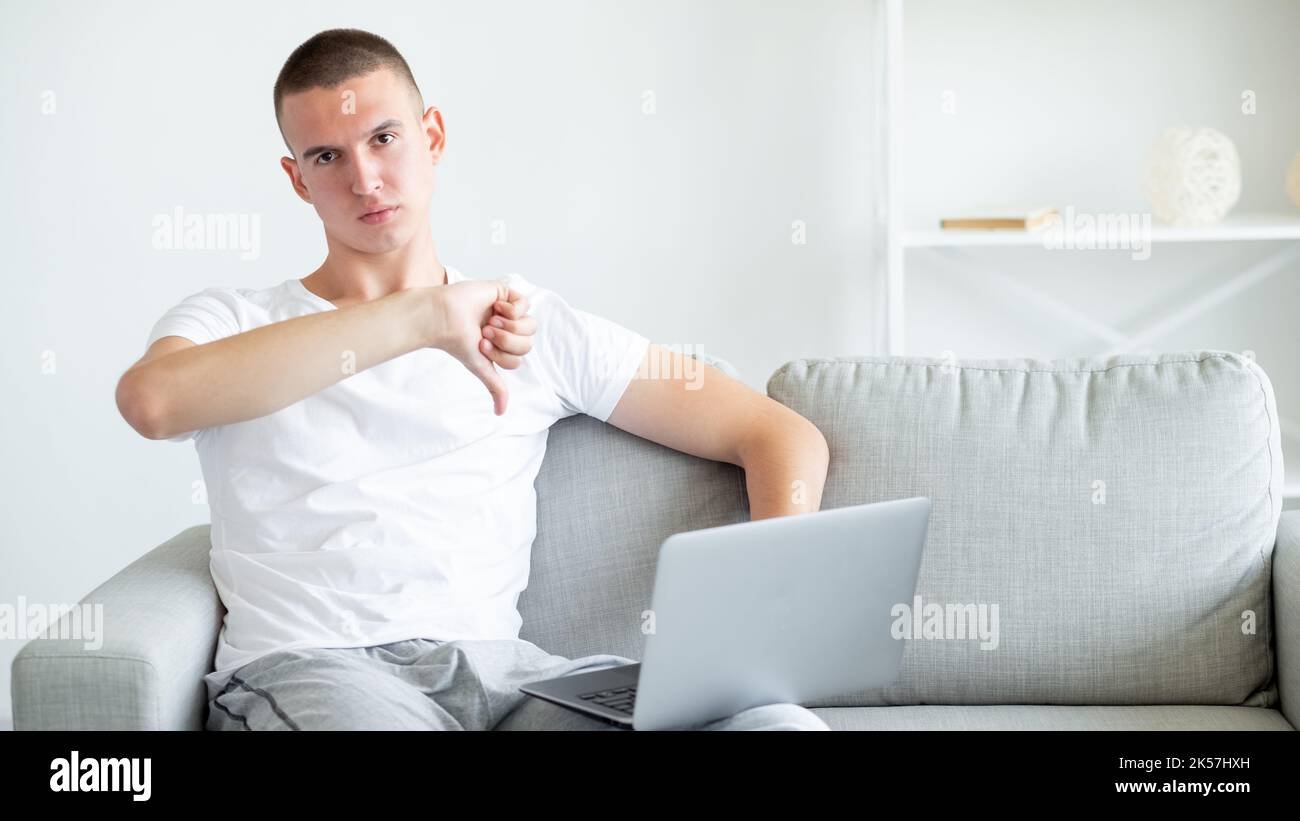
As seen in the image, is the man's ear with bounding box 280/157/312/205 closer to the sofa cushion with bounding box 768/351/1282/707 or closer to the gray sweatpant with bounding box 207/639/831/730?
the gray sweatpant with bounding box 207/639/831/730

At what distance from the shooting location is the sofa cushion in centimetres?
170

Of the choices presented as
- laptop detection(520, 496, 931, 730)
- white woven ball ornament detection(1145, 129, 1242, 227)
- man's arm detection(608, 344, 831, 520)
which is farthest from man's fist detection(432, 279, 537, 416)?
white woven ball ornament detection(1145, 129, 1242, 227)

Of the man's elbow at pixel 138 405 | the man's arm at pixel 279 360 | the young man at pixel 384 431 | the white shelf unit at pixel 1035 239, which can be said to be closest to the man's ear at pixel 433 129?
the young man at pixel 384 431

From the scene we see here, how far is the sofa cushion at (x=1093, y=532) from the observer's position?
1.70 metres

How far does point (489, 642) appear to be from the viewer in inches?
61.0

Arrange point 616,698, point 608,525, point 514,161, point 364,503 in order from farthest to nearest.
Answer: point 514,161, point 608,525, point 364,503, point 616,698

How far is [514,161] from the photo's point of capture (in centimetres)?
279

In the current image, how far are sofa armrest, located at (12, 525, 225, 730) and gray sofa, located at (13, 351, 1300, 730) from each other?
0.48 feet

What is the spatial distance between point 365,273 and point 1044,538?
0.95m

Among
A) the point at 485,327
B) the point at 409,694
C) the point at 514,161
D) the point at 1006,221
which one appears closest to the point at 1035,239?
the point at 1006,221

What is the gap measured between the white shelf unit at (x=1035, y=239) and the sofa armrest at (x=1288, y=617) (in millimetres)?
864

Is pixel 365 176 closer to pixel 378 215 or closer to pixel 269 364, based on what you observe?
pixel 378 215
